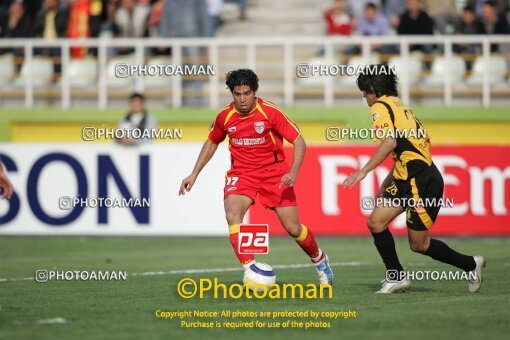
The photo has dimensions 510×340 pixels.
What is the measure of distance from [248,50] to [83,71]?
3.26m

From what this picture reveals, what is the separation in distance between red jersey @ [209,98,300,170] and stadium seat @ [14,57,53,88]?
11.0 meters

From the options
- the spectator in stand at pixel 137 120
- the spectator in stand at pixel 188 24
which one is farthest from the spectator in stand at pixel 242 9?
the spectator in stand at pixel 137 120

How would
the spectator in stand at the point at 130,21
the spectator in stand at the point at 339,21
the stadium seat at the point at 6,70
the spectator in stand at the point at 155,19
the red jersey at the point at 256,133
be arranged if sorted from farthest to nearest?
the spectator in stand at the point at 155,19 < the spectator in stand at the point at 130,21 < the stadium seat at the point at 6,70 < the spectator in stand at the point at 339,21 < the red jersey at the point at 256,133

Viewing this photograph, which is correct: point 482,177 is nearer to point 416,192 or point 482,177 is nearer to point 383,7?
point 383,7

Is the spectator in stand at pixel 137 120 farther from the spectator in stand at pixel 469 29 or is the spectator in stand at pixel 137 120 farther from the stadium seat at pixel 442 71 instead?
the spectator in stand at pixel 469 29

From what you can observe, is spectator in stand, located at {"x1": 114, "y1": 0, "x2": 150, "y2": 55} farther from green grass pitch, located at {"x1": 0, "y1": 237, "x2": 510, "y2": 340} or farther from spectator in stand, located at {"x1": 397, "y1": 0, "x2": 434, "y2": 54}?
green grass pitch, located at {"x1": 0, "y1": 237, "x2": 510, "y2": 340}

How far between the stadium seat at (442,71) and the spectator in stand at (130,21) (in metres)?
5.51

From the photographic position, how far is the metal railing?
69.5 feet

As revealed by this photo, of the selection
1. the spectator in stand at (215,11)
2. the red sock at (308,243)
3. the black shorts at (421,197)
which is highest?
the spectator in stand at (215,11)

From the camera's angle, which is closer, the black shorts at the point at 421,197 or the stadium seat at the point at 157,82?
the black shorts at the point at 421,197

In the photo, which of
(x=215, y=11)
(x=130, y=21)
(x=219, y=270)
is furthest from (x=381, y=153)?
(x=215, y=11)

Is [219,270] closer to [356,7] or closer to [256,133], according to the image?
[256,133]

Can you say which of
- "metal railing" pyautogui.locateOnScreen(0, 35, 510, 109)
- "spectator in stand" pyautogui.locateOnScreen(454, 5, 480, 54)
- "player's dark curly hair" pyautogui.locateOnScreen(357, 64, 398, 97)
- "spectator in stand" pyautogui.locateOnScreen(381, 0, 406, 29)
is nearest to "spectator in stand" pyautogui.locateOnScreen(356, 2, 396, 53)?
"metal railing" pyautogui.locateOnScreen(0, 35, 510, 109)

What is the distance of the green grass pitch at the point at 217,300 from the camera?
928 cm
